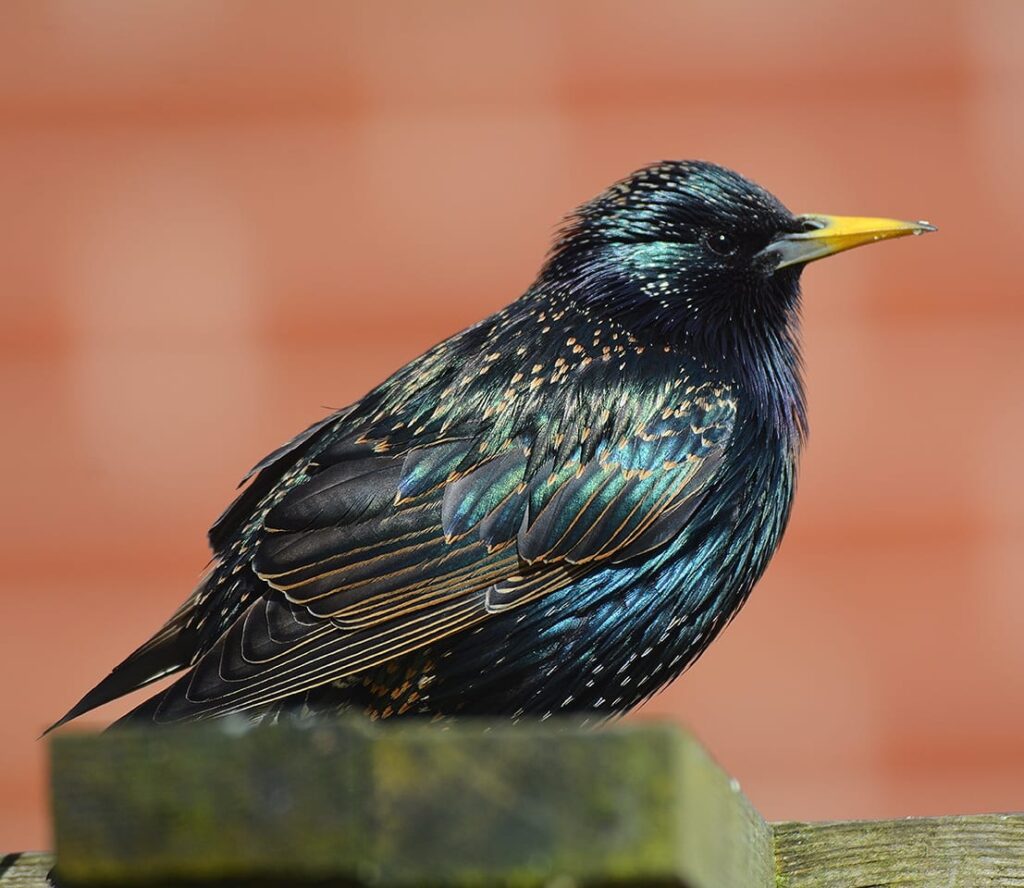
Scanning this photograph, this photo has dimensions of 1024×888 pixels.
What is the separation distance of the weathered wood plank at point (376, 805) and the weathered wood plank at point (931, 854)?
1127mm

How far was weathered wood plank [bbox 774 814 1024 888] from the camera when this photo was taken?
2129mm

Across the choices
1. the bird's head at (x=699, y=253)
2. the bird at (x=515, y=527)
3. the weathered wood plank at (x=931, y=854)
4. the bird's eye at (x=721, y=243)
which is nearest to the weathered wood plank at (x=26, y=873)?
the bird at (x=515, y=527)

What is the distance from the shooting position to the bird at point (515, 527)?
2.73 metres

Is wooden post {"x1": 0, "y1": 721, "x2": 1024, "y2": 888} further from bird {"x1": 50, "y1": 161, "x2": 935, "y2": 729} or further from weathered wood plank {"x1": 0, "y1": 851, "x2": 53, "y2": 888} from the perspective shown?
bird {"x1": 50, "y1": 161, "x2": 935, "y2": 729}

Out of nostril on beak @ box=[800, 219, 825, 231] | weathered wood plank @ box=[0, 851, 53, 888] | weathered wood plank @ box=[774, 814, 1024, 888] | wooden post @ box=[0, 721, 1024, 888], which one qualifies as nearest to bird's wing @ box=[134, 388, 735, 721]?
weathered wood plank @ box=[0, 851, 53, 888]

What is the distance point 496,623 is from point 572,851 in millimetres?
1669

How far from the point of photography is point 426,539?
2805 millimetres

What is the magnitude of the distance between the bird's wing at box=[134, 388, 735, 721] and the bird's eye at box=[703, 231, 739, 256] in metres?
0.41

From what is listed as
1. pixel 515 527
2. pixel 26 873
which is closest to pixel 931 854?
pixel 515 527

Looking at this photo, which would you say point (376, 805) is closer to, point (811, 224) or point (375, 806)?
point (375, 806)

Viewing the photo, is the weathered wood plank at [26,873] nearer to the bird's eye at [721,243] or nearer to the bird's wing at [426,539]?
the bird's wing at [426,539]

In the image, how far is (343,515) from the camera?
2.85m

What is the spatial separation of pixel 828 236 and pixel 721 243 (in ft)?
0.68

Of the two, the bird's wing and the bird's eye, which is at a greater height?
the bird's eye
